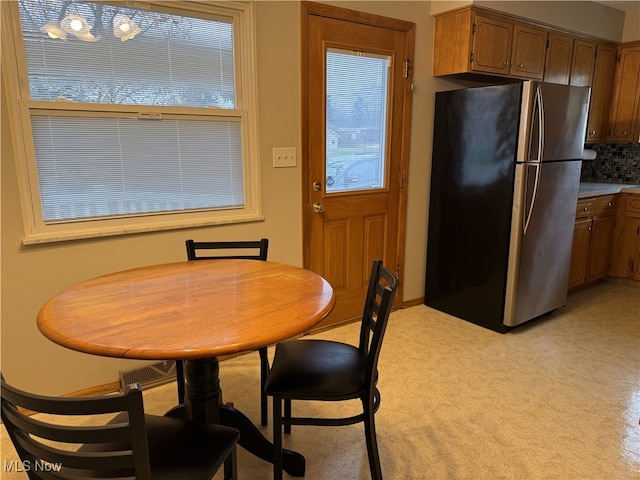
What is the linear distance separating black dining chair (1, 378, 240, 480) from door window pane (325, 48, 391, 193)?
202 centimetres

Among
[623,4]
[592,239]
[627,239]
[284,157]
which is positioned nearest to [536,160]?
[592,239]

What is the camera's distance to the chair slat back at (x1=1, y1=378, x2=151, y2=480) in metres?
0.88

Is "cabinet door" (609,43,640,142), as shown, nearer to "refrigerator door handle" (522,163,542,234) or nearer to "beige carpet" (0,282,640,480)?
"beige carpet" (0,282,640,480)

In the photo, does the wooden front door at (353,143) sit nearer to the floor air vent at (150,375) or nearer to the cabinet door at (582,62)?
the floor air vent at (150,375)

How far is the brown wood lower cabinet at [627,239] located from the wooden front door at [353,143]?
7.19 ft

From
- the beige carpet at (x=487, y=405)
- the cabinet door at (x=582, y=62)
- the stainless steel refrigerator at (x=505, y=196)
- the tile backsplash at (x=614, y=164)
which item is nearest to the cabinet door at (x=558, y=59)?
the cabinet door at (x=582, y=62)

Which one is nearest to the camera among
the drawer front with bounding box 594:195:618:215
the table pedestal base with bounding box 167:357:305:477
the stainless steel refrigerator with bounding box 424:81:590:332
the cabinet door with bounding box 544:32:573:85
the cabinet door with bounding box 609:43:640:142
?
the table pedestal base with bounding box 167:357:305:477

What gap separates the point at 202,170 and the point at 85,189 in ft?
2.04

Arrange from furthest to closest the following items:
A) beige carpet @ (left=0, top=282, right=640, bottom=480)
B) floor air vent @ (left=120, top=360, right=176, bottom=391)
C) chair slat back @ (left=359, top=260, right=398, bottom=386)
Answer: floor air vent @ (left=120, top=360, right=176, bottom=391) → beige carpet @ (left=0, top=282, right=640, bottom=480) → chair slat back @ (left=359, top=260, right=398, bottom=386)

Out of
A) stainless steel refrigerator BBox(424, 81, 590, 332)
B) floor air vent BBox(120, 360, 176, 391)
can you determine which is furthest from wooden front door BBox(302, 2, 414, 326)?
floor air vent BBox(120, 360, 176, 391)

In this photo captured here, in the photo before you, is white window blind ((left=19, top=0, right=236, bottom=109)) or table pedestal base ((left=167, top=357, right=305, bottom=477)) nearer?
table pedestal base ((left=167, top=357, right=305, bottom=477))

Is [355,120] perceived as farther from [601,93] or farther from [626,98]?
[626,98]

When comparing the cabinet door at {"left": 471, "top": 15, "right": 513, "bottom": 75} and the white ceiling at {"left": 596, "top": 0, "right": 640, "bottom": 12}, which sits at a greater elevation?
the white ceiling at {"left": 596, "top": 0, "right": 640, "bottom": 12}

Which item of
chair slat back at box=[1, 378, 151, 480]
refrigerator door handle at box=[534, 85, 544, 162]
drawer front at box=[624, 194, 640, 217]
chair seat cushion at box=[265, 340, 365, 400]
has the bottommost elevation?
chair seat cushion at box=[265, 340, 365, 400]
